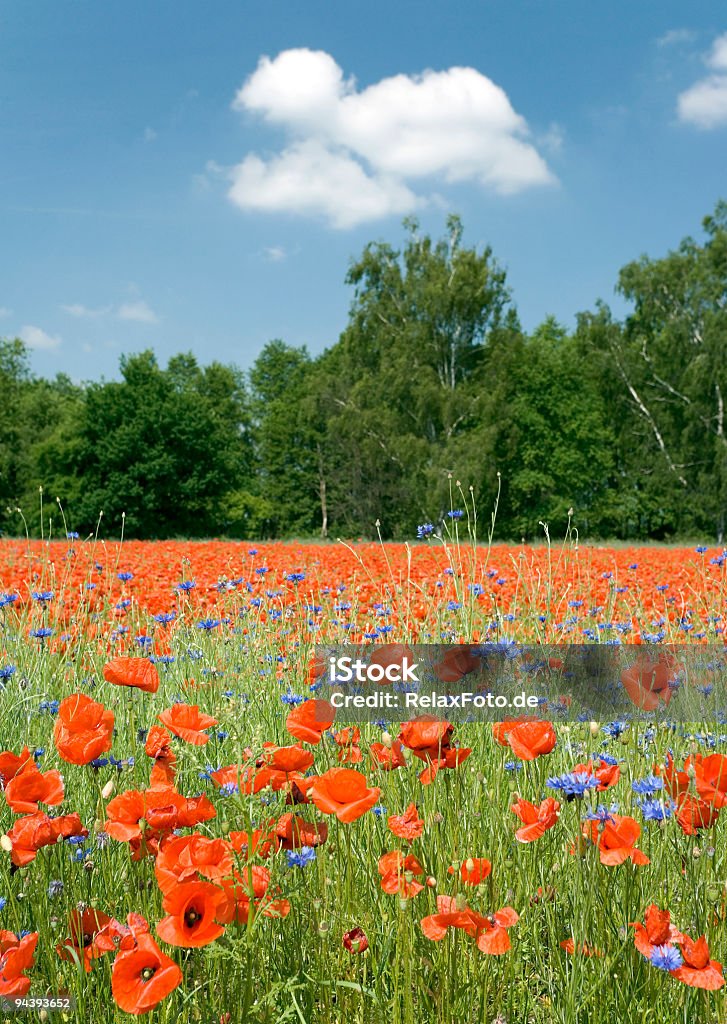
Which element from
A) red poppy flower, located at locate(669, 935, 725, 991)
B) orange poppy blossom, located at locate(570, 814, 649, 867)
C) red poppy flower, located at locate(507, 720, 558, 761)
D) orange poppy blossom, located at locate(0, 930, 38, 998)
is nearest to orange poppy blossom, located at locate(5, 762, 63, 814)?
orange poppy blossom, located at locate(0, 930, 38, 998)

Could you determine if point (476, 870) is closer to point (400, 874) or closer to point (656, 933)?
point (400, 874)

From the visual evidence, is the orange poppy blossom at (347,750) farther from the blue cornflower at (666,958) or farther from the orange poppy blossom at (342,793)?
the blue cornflower at (666,958)

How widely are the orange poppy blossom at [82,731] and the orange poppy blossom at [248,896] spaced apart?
0.30 metres

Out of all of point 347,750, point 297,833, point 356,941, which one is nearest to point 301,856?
point 297,833

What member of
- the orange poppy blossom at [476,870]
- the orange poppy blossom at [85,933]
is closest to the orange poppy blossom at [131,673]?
the orange poppy blossom at [85,933]

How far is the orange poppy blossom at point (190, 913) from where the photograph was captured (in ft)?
3.48

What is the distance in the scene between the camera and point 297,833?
1457 millimetres

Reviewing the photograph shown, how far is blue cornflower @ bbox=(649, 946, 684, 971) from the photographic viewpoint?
1.15 m

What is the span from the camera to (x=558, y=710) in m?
2.58

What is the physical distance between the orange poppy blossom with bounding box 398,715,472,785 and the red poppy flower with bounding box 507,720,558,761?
139 millimetres

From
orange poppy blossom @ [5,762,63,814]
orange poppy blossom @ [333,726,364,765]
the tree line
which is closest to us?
orange poppy blossom @ [5,762,63,814]

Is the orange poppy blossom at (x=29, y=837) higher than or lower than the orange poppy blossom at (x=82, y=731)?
lower

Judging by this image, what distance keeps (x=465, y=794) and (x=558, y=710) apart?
0.63 meters

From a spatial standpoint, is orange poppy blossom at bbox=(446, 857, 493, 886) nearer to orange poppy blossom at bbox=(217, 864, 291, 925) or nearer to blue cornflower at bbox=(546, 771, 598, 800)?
blue cornflower at bbox=(546, 771, 598, 800)
